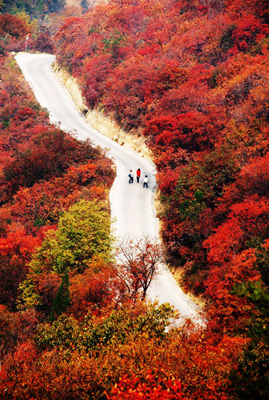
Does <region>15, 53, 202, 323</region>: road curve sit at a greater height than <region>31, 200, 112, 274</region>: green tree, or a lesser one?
lesser

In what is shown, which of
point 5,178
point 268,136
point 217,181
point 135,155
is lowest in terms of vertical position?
point 5,178

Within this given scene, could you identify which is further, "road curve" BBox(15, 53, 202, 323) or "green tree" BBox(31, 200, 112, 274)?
"green tree" BBox(31, 200, 112, 274)

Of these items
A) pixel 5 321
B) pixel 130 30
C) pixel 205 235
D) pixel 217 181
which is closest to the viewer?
pixel 5 321

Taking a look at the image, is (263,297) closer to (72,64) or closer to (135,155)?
(135,155)

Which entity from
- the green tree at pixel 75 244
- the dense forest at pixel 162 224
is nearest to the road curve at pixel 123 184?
the dense forest at pixel 162 224

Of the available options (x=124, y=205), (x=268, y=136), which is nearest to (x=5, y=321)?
(x=124, y=205)

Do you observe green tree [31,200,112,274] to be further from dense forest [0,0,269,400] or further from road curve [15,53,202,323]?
road curve [15,53,202,323]

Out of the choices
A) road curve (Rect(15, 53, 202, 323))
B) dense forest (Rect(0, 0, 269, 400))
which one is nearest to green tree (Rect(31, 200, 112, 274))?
dense forest (Rect(0, 0, 269, 400))
